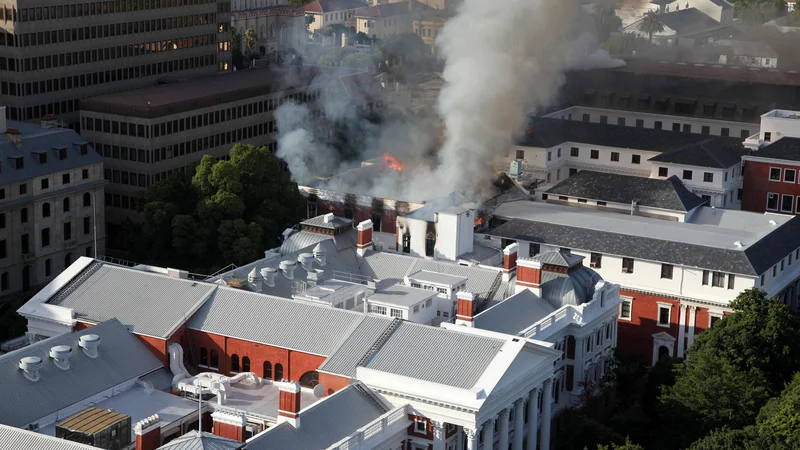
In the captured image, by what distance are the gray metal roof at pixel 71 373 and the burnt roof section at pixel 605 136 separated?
65.5m

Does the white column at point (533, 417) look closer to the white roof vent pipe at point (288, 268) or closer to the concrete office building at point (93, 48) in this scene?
the white roof vent pipe at point (288, 268)

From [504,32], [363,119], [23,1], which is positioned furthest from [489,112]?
[23,1]

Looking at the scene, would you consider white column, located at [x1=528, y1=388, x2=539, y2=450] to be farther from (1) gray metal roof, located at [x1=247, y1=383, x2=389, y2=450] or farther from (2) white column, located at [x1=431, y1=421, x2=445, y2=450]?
(1) gray metal roof, located at [x1=247, y1=383, x2=389, y2=450]

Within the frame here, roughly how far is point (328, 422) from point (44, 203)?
5242 cm

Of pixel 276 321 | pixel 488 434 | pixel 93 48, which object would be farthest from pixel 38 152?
pixel 488 434

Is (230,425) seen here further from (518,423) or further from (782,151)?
(782,151)

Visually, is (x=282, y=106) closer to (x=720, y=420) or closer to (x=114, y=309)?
(x=114, y=309)

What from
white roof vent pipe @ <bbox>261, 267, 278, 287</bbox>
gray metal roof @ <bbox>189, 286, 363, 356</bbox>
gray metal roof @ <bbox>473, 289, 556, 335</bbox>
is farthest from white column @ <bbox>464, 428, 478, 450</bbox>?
white roof vent pipe @ <bbox>261, 267, 278, 287</bbox>

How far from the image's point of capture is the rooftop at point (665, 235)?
112m

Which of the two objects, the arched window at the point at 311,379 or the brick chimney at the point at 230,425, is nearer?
the brick chimney at the point at 230,425

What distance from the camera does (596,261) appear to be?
116 meters

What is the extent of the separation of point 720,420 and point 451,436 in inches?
710

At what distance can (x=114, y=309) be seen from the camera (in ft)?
313

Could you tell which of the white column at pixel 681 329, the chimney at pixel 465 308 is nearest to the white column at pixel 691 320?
the white column at pixel 681 329
